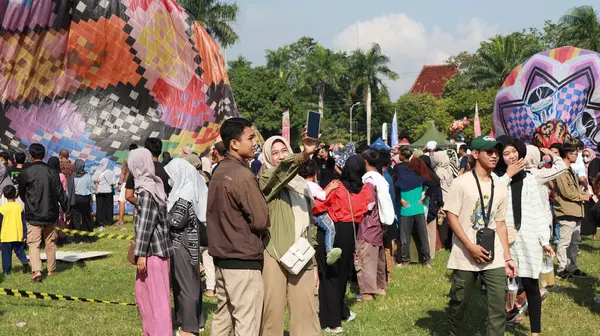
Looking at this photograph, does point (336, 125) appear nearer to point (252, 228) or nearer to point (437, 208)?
point (437, 208)

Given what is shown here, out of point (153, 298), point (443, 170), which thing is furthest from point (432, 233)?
point (153, 298)

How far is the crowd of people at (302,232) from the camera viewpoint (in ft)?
15.0

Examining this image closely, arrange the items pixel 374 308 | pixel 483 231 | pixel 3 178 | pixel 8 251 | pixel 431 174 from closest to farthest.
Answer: pixel 483 231 < pixel 374 308 < pixel 8 251 < pixel 431 174 < pixel 3 178

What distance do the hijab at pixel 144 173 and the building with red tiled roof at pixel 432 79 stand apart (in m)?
89.3

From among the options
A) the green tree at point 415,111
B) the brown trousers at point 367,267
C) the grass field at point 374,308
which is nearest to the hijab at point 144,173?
the grass field at point 374,308

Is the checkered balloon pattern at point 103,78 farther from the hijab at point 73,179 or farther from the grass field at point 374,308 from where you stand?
the grass field at point 374,308

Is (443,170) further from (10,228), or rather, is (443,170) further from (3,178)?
(3,178)

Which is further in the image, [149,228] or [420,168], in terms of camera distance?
[420,168]

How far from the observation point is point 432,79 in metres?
95.6

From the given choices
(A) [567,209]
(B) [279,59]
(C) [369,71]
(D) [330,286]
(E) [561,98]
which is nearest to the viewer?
(D) [330,286]

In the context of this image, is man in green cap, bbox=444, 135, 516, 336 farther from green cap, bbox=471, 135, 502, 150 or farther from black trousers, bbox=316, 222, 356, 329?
black trousers, bbox=316, 222, 356, 329

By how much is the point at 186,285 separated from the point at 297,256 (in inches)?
86.4

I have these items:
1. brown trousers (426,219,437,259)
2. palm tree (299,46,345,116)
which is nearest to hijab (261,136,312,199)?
brown trousers (426,219,437,259)

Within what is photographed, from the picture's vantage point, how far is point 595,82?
18.6 meters
